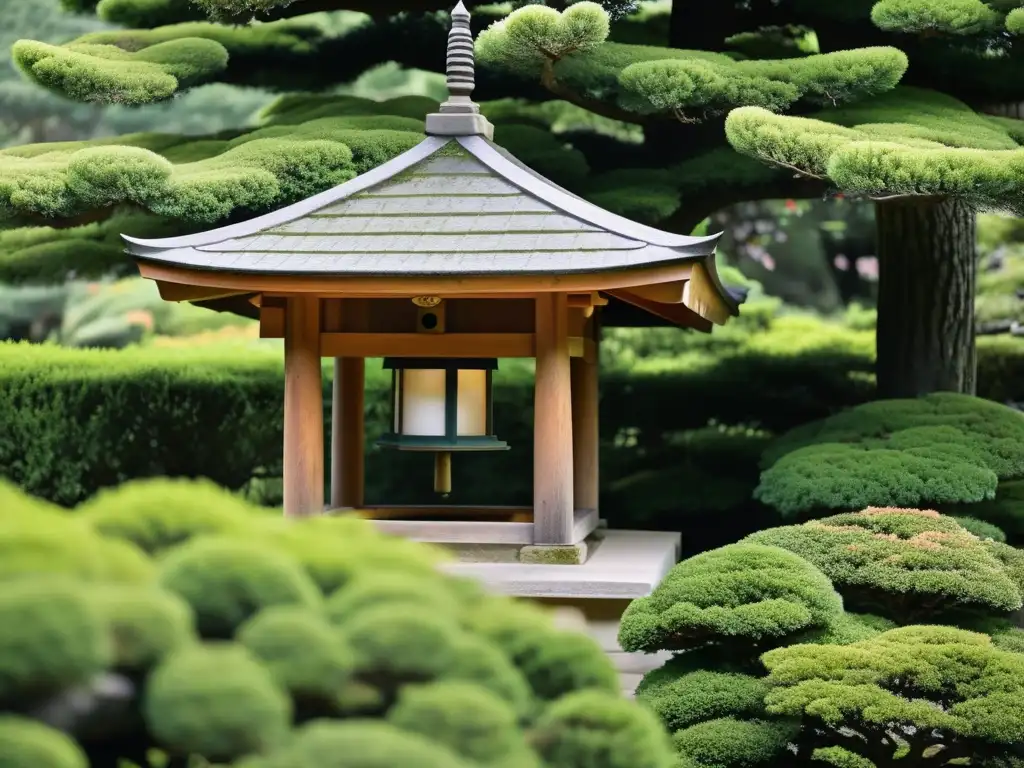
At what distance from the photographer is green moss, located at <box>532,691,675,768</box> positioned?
2.53 meters

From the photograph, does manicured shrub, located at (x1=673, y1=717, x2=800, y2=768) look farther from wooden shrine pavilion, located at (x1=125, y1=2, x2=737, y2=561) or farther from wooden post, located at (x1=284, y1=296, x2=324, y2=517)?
wooden post, located at (x1=284, y1=296, x2=324, y2=517)

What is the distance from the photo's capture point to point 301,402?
7000mm

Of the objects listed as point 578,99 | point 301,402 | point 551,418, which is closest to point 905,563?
point 551,418

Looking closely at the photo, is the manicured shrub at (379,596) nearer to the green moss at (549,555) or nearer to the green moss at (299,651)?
the green moss at (299,651)

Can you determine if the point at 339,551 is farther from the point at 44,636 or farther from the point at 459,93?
the point at 459,93

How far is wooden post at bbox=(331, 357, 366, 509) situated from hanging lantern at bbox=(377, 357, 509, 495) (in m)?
1.08

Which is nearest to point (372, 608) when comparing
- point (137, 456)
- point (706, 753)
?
point (706, 753)

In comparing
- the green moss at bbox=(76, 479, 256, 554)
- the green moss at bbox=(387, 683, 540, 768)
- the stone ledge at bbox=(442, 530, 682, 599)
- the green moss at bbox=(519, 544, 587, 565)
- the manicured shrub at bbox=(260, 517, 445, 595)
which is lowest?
the stone ledge at bbox=(442, 530, 682, 599)

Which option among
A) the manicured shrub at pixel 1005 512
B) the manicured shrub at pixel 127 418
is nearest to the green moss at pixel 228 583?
the manicured shrub at pixel 1005 512

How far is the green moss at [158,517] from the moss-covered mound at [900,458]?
5773mm

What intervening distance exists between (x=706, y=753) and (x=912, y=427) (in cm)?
379

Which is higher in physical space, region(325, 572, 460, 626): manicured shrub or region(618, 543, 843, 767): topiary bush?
region(325, 572, 460, 626): manicured shrub

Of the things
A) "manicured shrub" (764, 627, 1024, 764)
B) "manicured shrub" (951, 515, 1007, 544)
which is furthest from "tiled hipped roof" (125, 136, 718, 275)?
"manicured shrub" (951, 515, 1007, 544)

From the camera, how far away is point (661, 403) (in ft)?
36.0
